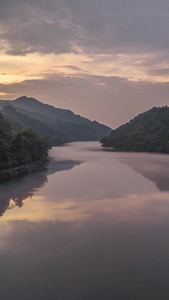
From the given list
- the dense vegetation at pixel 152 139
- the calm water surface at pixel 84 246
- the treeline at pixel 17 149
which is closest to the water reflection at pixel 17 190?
the calm water surface at pixel 84 246

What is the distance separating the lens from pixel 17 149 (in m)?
56.7

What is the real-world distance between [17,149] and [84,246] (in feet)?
139

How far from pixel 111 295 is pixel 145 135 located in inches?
5241

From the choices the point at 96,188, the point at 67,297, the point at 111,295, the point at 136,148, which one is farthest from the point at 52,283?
the point at 136,148

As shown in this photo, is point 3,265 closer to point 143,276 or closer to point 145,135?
point 143,276

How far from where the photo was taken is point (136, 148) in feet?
443

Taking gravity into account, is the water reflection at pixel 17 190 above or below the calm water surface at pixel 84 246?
above

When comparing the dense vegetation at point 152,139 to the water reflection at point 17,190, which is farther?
the dense vegetation at point 152,139

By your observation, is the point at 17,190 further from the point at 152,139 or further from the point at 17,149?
the point at 152,139

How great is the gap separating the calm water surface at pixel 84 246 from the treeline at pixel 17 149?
1502cm

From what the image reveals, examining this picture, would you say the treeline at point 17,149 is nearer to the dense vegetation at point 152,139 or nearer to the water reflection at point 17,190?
the water reflection at point 17,190

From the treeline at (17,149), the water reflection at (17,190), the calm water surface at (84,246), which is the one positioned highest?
the treeline at (17,149)

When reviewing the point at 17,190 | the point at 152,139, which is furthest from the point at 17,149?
the point at 152,139

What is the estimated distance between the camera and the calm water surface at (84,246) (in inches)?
500
